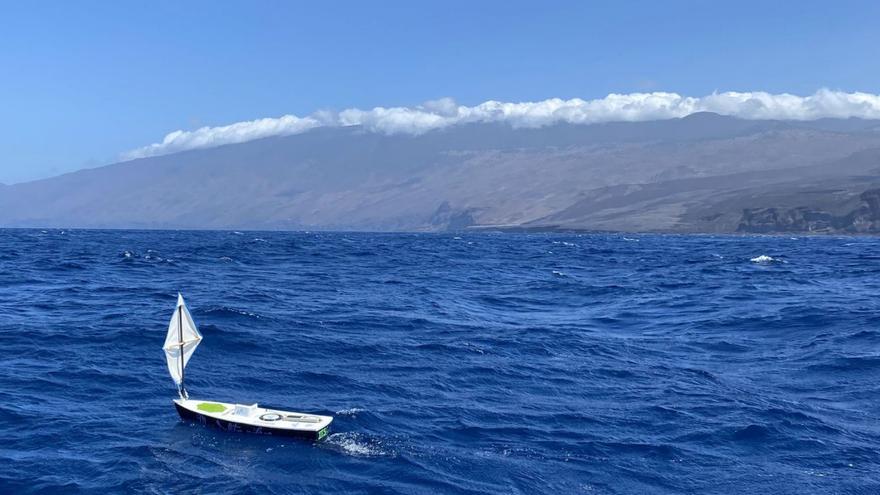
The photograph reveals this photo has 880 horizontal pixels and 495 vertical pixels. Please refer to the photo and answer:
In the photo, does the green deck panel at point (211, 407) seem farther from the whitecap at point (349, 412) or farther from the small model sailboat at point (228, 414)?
the whitecap at point (349, 412)

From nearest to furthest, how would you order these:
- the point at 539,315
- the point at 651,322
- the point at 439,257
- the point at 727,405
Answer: the point at 727,405, the point at 651,322, the point at 539,315, the point at 439,257

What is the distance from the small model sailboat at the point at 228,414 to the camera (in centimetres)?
3378

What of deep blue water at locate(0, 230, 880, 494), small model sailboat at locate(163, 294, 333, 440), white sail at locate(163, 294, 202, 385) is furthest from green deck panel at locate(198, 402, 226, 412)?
white sail at locate(163, 294, 202, 385)

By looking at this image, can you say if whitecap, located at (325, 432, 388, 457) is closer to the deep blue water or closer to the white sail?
the deep blue water

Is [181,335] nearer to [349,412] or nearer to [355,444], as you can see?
[349,412]

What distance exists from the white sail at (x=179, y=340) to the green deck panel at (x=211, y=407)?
1.87 meters

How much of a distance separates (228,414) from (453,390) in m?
13.2

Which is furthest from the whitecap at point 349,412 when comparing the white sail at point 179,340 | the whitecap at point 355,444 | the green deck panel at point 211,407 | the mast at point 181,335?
the white sail at point 179,340

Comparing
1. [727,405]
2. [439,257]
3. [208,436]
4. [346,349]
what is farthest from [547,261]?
[208,436]

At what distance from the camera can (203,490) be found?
94.8 feet

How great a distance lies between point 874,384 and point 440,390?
24.2 meters

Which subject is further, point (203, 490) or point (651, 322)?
point (651, 322)

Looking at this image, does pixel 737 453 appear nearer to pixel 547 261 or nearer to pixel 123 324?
pixel 123 324

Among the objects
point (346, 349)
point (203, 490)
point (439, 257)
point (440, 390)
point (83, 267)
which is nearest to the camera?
point (203, 490)
